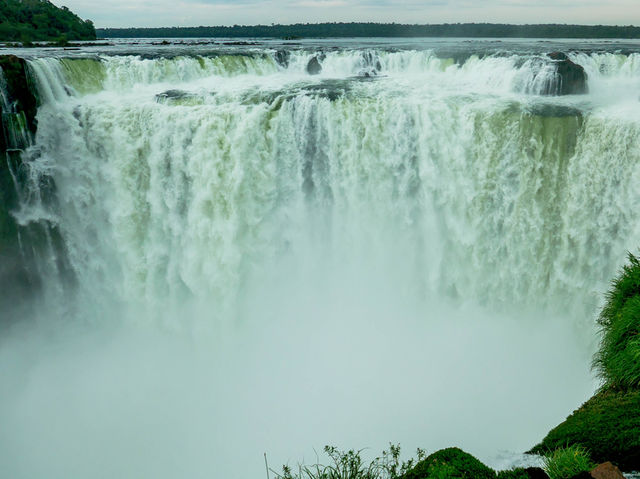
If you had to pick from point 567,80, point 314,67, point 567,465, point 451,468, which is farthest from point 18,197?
point 567,80

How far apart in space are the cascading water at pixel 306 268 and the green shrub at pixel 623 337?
3.72 meters

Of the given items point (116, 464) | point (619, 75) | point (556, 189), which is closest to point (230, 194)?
point (116, 464)

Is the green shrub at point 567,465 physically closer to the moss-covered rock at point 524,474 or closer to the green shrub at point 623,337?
the moss-covered rock at point 524,474

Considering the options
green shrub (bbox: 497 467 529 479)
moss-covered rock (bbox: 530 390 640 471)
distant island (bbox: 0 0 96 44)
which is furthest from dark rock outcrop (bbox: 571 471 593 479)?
distant island (bbox: 0 0 96 44)

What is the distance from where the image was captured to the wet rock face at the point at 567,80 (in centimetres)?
1498

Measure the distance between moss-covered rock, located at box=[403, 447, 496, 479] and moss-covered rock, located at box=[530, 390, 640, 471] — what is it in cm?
121

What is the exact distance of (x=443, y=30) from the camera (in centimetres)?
4716

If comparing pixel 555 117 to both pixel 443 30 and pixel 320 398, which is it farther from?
pixel 443 30

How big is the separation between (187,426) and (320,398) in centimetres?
298

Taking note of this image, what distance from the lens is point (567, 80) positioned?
594 inches

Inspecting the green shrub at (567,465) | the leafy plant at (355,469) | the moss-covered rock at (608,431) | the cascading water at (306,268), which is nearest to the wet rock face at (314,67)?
the cascading water at (306,268)

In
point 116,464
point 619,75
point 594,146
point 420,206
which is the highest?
point 619,75

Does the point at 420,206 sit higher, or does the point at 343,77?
the point at 343,77

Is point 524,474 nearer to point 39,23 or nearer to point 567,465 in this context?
point 567,465
